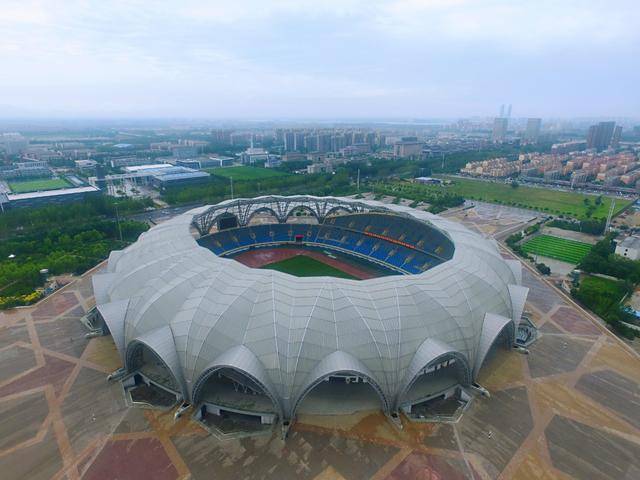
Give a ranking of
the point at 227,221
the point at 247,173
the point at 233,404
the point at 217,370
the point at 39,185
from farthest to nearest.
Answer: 1. the point at 247,173
2. the point at 39,185
3. the point at 227,221
4. the point at 233,404
5. the point at 217,370

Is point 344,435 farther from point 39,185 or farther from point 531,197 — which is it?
point 39,185

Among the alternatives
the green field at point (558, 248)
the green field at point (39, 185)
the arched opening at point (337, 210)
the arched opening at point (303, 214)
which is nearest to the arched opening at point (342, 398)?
the arched opening at point (337, 210)

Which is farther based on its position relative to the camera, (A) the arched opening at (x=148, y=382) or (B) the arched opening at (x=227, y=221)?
(B) the arched opening at (x=227, y=221)

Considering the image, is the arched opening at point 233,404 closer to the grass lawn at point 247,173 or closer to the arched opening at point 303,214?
the arched opening at point 303,214

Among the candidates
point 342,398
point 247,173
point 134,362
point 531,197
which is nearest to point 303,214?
point 134,362

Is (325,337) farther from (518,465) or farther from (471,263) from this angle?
(471,263)

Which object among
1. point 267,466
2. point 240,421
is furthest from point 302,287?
point 267,466

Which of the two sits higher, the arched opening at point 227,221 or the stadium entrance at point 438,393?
the arched opening at point 227,221
